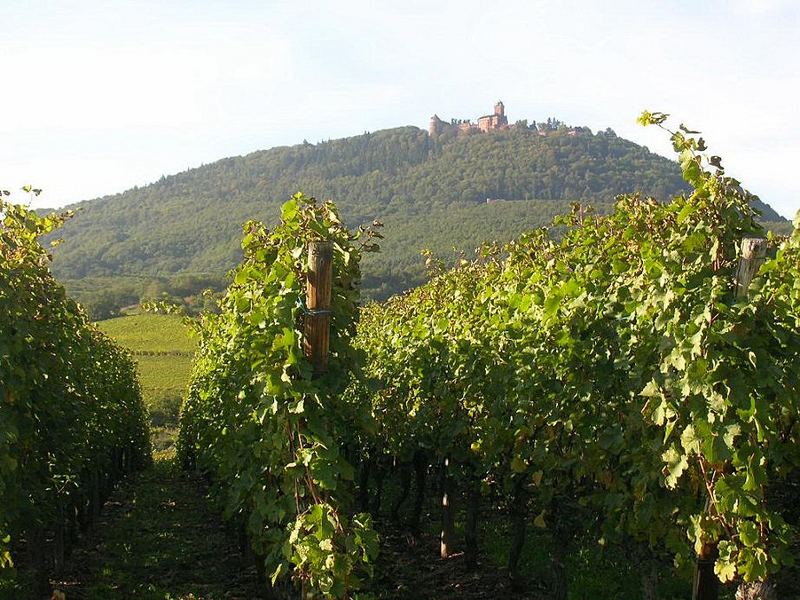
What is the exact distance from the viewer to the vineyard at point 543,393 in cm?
388

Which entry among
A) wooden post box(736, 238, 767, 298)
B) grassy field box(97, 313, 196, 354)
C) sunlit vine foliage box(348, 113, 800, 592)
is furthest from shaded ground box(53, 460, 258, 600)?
grassy field box(97, 313, 196, 354)

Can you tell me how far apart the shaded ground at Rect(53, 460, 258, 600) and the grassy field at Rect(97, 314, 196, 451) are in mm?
14609

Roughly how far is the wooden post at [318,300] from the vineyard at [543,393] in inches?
0.5

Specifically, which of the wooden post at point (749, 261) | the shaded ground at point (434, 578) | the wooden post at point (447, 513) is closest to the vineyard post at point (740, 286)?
the wooden post at point (749, 261)

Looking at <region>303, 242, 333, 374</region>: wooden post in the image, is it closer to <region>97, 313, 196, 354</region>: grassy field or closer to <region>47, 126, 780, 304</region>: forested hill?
<region>97, 313, 196, 354</region>: grassy field

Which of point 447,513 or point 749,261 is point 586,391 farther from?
point 447,513

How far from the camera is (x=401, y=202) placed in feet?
570

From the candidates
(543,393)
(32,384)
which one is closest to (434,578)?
(543,393)

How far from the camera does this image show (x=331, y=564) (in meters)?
4.26

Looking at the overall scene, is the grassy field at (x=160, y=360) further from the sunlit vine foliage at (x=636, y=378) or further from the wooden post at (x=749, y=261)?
the wooden post at (x=749, y=261)

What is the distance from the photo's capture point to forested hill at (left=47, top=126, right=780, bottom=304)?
450 feet

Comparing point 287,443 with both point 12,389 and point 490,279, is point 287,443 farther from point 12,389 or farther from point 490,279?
point 490,279

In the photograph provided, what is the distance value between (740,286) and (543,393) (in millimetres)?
2472

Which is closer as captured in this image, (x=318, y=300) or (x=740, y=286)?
(x=740, y=286)
